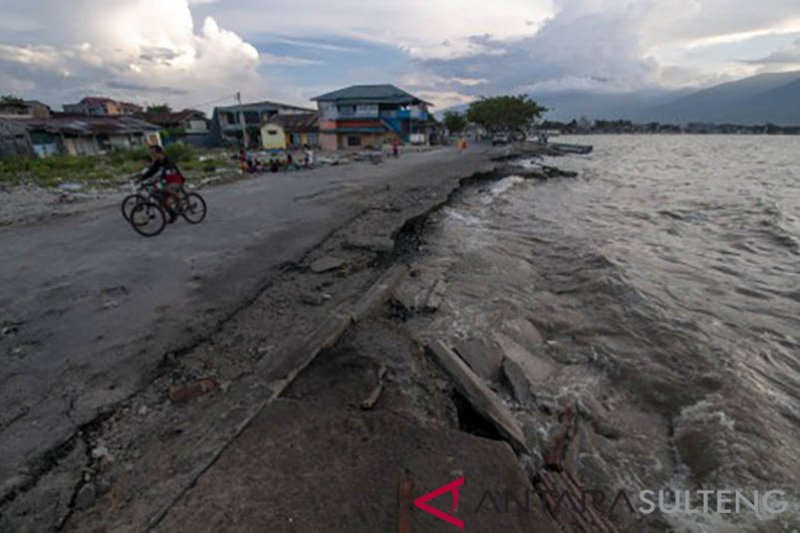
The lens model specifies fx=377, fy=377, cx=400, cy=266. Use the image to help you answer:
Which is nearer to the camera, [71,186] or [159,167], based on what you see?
[159,167]

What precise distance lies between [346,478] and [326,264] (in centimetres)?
508

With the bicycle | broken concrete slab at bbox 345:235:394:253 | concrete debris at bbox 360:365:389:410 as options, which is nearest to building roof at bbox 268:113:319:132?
the bicycle

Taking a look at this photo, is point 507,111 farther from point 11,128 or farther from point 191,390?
point 191,390

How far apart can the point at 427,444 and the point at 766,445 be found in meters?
3.91

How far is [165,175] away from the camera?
360 inches

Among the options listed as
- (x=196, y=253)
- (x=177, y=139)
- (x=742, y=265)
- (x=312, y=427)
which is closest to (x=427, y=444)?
(x=312, y=427)

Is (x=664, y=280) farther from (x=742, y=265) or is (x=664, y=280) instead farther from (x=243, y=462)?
(x=243, y=462)

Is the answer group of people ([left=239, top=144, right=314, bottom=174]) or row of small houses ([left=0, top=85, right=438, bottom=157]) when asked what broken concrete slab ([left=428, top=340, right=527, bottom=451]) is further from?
row of small houses ([left=0, top=85, right=438, bottom=157])

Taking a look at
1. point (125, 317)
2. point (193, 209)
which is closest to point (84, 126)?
point (193, 209)

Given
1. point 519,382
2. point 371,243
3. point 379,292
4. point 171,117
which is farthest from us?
point 171,117

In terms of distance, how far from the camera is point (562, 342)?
5.97 meters

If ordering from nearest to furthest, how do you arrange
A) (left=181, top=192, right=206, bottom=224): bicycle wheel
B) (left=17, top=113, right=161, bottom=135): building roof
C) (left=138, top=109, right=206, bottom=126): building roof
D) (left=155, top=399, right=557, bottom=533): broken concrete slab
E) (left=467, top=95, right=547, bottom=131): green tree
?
(left=155, top=399, right=557, bottom=533): broken concrete slab < (left=181, top=192, right=206, bottom=224): bicycle wheel < (left=17, top=113, right=161, bottom=135): building roof < (left=138, top=109, right=206, bottom=126): building roof < (left=467, top=95, right=547, bottom=131): green tree

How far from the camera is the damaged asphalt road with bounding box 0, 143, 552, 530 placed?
287cm

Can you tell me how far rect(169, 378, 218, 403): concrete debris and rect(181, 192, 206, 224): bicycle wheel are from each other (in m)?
7.50
